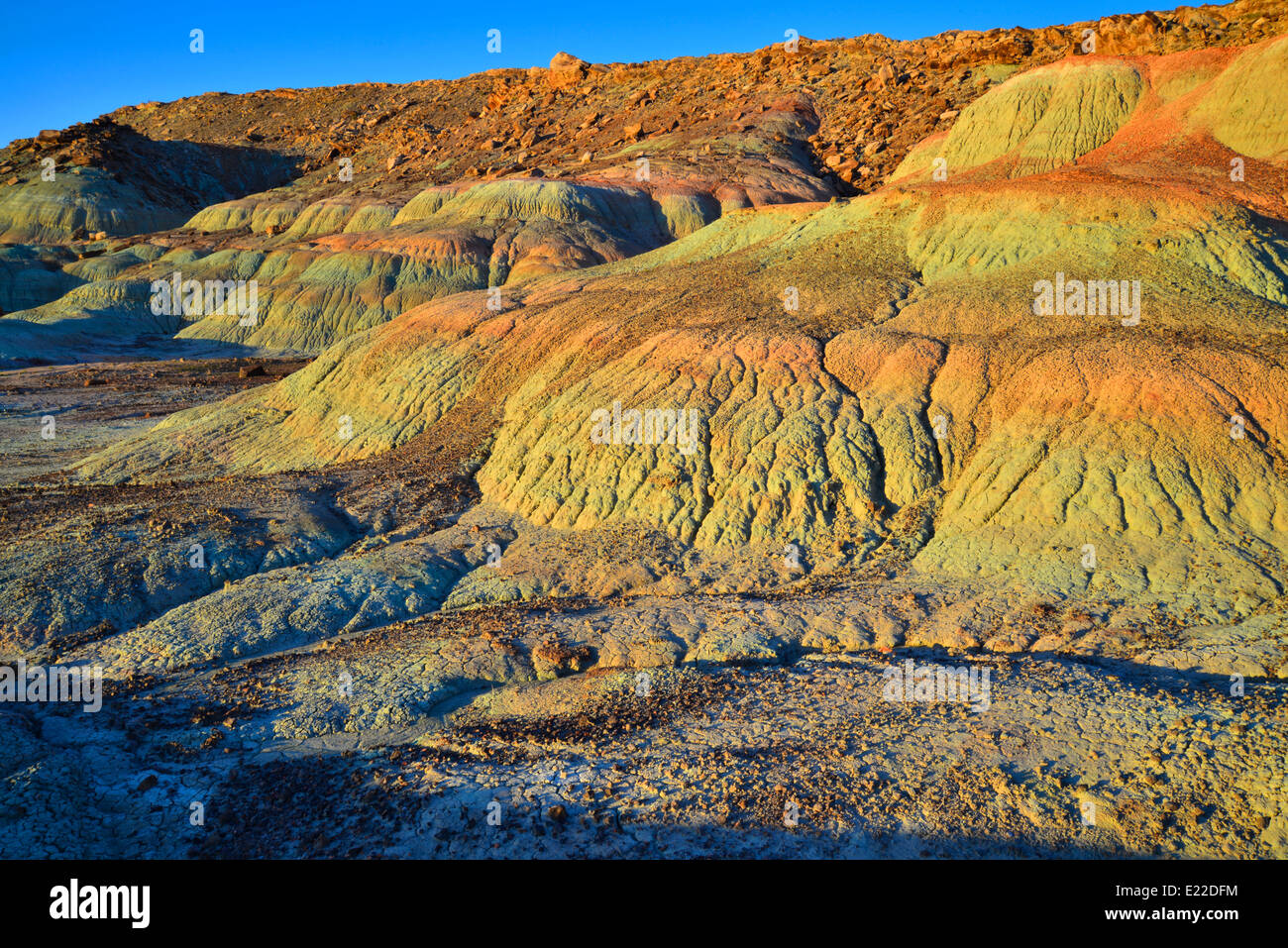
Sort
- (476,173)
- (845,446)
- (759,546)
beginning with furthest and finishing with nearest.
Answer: (476,173), (845,446), (759,546)

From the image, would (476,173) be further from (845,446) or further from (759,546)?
(759,546)

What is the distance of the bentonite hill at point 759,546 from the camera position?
580cm

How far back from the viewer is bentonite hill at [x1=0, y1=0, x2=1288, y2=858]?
19.0ft

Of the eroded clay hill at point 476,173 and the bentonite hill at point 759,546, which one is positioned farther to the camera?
the eroded clay hill at point 476,173

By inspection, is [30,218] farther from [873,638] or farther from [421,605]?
[873,638]

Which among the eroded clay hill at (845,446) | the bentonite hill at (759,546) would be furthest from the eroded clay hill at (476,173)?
the bentonite hill at (759,546)

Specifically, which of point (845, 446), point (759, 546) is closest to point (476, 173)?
point (845, 446)

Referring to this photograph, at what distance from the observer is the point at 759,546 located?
10547 mm

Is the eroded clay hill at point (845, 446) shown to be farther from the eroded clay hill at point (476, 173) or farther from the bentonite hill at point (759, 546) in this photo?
the eroded clay hill at point (476, 173)

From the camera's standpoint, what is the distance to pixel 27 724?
7094 millimetres

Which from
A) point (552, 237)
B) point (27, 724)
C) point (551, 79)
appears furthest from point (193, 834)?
point (551, 79)

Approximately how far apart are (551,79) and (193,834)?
73.0m

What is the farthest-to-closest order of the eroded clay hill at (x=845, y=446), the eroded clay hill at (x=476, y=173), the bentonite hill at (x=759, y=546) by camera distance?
the eroded clay hill at (x=476, y=173) → the eroded clay hill at (x=845, y=446) → the bentonite hill at (x=759, y=546)

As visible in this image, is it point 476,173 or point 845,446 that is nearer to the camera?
point 845,446
